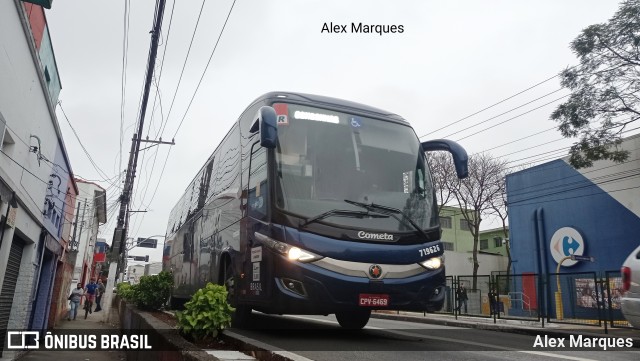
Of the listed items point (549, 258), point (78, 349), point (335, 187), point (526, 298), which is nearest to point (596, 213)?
point (549, 258)

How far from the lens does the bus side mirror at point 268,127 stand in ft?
19.9

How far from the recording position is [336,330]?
8461 millimetres

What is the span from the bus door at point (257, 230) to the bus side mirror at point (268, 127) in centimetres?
55

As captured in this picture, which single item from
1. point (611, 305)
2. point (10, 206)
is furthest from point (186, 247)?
point (611, 305)

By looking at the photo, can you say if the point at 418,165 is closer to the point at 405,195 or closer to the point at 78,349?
the point at 405,195

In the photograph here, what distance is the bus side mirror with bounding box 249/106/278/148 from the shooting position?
6062mm

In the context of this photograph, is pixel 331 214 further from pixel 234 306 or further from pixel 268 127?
pixel 234 306

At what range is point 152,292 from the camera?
37.2 feet

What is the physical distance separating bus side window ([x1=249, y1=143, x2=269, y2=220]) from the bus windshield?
285 mm

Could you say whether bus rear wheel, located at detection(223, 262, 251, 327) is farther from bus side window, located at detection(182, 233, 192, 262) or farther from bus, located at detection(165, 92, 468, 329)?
bus side window, located at detection(182, 233, 192, 262)

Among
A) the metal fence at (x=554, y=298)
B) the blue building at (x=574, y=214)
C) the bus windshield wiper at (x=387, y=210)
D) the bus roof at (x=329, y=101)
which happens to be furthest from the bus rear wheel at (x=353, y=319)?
the blue building at (x=574, y=214)

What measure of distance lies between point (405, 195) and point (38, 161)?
7777 mm

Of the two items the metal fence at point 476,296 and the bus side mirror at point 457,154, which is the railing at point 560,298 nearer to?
the metal fence at point 476,296

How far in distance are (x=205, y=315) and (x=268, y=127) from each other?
2.44 metres
